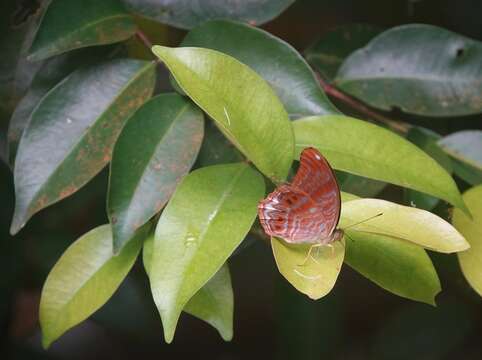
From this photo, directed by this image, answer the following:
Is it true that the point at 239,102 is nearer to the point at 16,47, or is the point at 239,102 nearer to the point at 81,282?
the point at 81,282

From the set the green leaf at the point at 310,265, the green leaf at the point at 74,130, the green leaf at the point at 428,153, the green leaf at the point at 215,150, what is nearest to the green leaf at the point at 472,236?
the green leaf at the point at 428,153

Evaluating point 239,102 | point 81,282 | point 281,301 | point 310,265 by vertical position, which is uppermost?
point 239,102

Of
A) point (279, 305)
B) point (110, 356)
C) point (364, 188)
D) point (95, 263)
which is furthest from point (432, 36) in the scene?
point (110, 356)

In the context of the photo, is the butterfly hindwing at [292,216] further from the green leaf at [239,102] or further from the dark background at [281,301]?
the dark background at [281,301]

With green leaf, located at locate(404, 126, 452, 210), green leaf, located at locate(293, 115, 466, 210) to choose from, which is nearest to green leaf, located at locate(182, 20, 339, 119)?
green leaf, located at locate(293, 115, 466, 210)

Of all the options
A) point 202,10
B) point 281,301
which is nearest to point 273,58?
point 202,10
